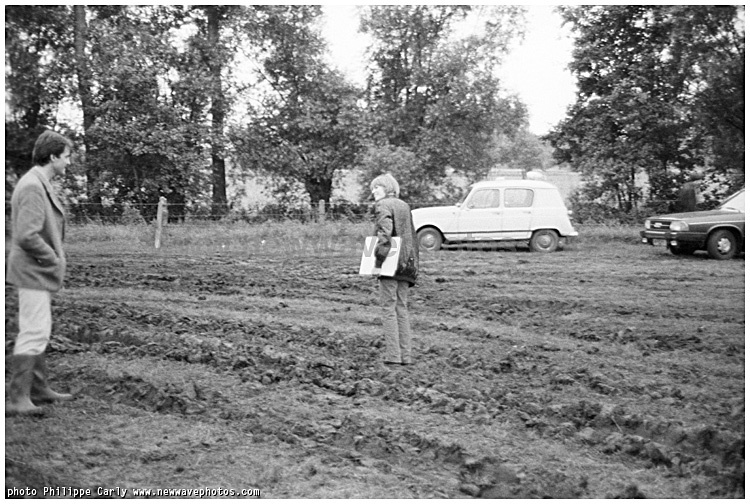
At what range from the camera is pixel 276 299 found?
8359mm

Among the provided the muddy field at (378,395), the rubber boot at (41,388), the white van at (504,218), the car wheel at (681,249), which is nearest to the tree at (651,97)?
the car wheel at (681,249)

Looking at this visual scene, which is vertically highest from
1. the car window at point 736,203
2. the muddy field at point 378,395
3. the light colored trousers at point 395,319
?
the car window at point 736,203

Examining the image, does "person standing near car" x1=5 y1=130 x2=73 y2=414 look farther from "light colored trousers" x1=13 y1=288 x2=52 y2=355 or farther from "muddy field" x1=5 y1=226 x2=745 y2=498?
"muddy field" x1=5 y1=226 x2=745 y2=498

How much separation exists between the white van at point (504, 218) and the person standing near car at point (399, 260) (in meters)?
8.02

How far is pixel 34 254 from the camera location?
3.87 meters

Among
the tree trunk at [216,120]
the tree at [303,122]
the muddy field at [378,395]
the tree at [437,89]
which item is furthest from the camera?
the tree at [437,89]

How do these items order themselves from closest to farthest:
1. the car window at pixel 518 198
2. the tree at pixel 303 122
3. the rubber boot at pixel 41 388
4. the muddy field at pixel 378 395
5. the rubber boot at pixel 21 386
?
the muddy field at pixel 378 395 → the rubber boot at pixel 21 386 → the rubber boot at pixel 41 388 → the tree at pixel 303 122 → the car window at pixel 518 198

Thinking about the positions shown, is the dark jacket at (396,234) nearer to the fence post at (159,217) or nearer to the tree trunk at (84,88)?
the tree trunk at (84,88)

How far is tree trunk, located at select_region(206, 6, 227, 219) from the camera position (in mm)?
12039

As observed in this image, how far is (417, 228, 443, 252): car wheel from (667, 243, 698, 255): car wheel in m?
3.91

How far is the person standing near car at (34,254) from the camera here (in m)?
3.82

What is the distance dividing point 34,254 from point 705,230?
9.79 meters

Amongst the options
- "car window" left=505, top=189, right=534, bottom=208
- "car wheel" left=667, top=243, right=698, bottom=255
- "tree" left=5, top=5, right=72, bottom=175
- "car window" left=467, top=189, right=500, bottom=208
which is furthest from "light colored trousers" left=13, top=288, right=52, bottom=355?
"car window" left=505, top=189, right=534, bottom=208

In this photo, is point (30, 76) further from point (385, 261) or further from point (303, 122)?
point (303, 122)
